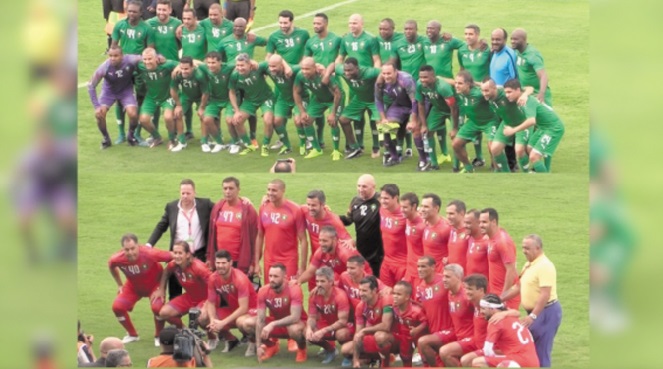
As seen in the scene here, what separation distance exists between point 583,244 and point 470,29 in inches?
99.7

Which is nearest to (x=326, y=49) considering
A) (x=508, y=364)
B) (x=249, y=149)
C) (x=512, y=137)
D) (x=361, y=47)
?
(x=361, y=47)

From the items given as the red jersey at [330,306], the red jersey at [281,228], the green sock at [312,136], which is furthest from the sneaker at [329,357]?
the green sock at [312,136]

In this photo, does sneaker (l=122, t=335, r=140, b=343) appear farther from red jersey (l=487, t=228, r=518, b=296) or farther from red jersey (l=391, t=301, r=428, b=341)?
red jersey (l=487, t=228, r=518, b=296)

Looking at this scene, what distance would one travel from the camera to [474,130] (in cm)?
1341

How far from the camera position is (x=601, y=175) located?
511cm

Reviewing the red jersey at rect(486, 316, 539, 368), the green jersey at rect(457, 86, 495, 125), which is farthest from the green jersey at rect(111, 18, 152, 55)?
the red jersey at rect(486, 316, 539, 368)

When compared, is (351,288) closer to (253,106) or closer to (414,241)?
(414,241)

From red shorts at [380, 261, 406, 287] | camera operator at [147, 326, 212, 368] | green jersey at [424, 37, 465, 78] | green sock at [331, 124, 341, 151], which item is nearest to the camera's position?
camera operator at [147, 326, 212, 368]

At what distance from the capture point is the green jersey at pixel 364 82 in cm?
1377

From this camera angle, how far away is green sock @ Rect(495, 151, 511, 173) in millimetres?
13773

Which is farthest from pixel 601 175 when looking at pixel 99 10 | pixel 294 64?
pixel 99 10

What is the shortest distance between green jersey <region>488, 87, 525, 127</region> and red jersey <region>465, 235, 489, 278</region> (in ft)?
8.58

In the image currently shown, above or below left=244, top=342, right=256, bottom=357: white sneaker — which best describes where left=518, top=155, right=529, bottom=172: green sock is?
above

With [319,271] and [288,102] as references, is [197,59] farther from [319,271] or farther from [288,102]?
[319,271]
